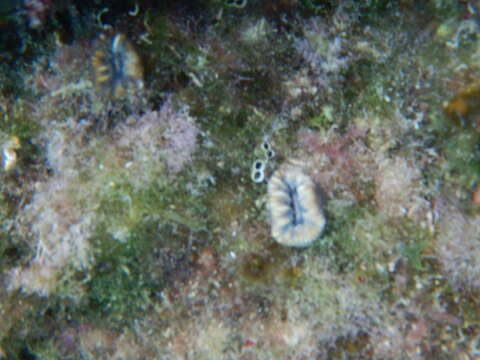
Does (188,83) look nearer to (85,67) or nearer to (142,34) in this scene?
(142,34)

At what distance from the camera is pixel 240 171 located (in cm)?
384

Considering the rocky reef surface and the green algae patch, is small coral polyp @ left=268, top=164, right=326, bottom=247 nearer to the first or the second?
the rocky reef surface

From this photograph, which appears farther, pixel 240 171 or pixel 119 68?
pixel 240 171

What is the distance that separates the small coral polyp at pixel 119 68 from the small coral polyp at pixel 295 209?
5.60 feet

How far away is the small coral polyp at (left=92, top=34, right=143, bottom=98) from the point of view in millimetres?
3701

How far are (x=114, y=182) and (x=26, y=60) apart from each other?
1629 millimetres

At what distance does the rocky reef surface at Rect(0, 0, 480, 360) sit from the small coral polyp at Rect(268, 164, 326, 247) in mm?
19

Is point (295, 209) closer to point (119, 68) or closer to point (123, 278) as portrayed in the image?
point (123, 278)

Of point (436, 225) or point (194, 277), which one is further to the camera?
point (194, 277)

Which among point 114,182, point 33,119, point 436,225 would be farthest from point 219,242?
point 33,119

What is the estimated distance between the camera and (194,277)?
3.86 m

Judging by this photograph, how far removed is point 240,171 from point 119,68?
1575mm

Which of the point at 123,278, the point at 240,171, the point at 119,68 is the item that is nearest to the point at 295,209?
the point at 240,171

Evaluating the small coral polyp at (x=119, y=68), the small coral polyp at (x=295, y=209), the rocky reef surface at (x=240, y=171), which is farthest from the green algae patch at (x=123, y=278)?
the small coral polyp at (x=119, y=68)
